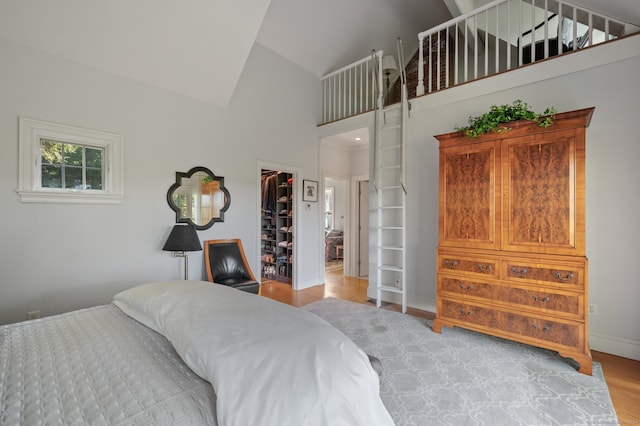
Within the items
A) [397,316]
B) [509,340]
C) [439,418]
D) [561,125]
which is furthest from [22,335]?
[561,125]

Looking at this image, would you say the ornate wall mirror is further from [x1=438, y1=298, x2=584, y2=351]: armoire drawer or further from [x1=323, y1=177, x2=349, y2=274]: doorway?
[x1=323, y1=177, x2=349, y2=274]: doorway

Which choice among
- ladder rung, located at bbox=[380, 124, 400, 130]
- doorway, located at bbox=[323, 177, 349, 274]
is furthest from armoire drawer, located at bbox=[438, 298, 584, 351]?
doorway, located at bbox=[323, 177, 349, 274]

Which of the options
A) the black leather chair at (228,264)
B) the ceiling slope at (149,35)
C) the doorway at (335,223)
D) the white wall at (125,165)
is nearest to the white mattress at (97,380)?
the white wall at (125,165)

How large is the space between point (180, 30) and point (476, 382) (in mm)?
3956

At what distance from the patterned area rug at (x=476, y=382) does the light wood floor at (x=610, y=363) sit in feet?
0.22

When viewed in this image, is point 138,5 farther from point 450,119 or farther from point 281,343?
point 450,119

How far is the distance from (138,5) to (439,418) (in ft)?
12.7

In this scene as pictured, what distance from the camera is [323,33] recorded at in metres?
4.40

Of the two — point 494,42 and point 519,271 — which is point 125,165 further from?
point 494,42

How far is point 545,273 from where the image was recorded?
2.35 meters

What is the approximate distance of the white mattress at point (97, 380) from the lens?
0.78 metres

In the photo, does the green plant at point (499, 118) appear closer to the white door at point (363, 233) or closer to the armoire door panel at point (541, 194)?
the armoire door panel at point (541, 194)

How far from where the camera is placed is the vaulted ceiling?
233 centimetres

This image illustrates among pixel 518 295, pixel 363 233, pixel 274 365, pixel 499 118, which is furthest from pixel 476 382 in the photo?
pixel 363 233
